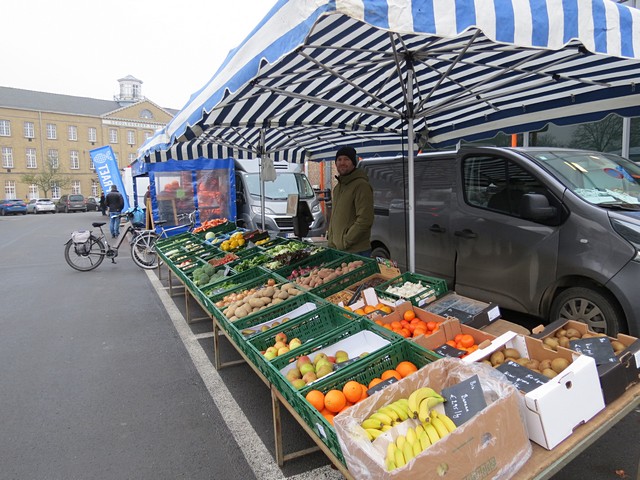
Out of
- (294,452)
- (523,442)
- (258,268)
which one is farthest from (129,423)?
(523,442)

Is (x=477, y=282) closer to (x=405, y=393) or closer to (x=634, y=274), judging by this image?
(x=634, y=274)

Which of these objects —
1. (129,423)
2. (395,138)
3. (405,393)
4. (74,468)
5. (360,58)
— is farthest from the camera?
(395,138)

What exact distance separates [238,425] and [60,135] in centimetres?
6833

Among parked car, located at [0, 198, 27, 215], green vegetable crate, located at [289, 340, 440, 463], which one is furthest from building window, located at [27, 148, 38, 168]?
green vegetable crate, located at [289, 340, 440, 463]

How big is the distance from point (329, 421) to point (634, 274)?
281cm

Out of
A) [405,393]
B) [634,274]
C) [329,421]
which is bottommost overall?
[329,421]

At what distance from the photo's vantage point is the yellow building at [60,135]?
185 feet

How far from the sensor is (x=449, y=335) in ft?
9.11

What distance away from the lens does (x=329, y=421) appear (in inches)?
80.7

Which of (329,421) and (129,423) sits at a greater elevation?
(329,421)

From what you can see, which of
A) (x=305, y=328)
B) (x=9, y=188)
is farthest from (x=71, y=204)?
(x=305, y=328)

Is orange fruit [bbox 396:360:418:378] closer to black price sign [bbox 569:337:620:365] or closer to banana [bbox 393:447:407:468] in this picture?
banana [bbox 393:447:407:468]

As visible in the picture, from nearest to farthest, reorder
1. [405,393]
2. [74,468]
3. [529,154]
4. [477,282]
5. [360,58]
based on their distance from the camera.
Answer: [405,393] → [74,468] → [360,58] → [529,154] → [477,282]

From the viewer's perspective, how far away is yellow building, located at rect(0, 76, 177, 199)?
56312 millimetres
